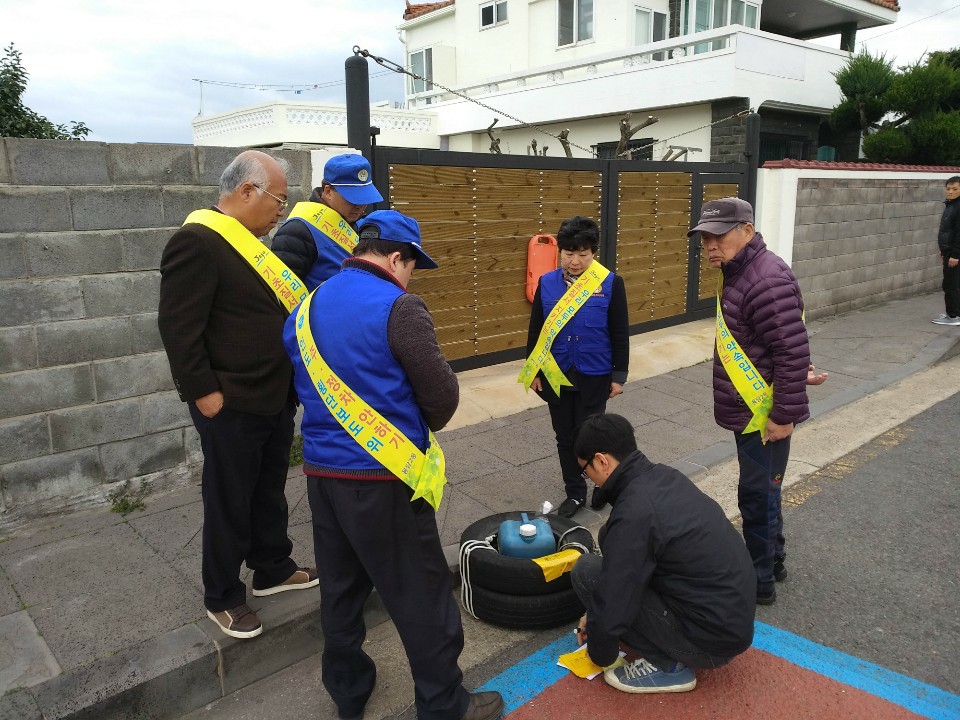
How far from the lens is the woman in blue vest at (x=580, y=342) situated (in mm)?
4246

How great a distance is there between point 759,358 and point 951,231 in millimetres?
8522

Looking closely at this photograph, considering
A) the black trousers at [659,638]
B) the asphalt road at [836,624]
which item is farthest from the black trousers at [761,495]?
the black trousers at [659,638]

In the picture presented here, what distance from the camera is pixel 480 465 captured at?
5320mm

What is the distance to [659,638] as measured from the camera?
288 centimetres

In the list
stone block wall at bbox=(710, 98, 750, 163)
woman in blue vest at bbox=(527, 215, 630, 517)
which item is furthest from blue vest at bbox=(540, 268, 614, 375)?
stone block wall at bbox=(710, 98, 750, 163)

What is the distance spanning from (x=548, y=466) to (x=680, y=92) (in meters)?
11.2

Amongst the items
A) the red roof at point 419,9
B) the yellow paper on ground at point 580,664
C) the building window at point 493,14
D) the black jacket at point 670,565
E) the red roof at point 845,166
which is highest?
the red roof at point 419,9

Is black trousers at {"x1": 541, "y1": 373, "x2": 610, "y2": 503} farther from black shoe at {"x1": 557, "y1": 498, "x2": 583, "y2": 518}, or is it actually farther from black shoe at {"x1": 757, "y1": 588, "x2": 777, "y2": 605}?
black shoe at {"x1": 757, "y1": 588, "x2": 777, "y2": 605}

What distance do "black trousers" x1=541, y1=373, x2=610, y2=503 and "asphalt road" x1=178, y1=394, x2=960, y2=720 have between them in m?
1.22

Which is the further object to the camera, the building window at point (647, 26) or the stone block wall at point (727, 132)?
the building window at point (647, 26)

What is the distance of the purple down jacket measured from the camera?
10.7 feet

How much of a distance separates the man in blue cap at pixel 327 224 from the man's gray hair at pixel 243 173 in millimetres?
424

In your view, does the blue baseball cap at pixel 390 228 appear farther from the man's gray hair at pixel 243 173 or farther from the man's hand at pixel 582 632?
the man's hand at pixel 582 632

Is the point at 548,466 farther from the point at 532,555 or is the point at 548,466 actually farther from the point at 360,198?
the point at 360,198
